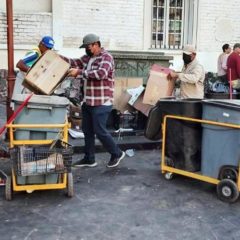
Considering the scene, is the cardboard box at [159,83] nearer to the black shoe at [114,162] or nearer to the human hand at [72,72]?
the black shoe at [114,162]

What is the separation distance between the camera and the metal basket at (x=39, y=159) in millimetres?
4449

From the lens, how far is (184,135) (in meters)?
5.08

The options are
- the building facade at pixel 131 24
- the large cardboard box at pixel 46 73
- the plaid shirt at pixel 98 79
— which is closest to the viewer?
the large cardboard box at pixel 46 73

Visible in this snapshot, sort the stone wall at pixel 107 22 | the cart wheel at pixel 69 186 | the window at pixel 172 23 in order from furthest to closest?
the window at pixel 172 23 < the stone wall at pixel 107 22 < the cart wheel at pixel 69 186

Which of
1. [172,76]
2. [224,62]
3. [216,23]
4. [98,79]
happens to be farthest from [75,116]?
[216,23]

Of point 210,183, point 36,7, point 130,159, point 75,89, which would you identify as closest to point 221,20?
point 36,7

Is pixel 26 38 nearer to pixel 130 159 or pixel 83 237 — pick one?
pixel 130 159

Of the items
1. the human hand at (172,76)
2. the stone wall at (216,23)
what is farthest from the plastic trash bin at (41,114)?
the stone wall at (216,23)

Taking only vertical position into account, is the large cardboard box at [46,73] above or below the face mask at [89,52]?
below

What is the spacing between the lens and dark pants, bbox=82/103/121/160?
554 centimetres

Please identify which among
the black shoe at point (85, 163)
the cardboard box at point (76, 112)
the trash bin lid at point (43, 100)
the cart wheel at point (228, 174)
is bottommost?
the black shoe at point (85, 163)

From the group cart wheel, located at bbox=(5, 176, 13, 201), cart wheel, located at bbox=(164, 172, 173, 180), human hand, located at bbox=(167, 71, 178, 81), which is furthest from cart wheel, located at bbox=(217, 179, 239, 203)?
human hand, located at bbox=(167, 71, 178, 81)

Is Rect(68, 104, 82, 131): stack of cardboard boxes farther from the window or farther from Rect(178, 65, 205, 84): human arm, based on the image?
the window

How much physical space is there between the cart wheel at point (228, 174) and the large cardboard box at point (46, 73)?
2.05 metres
